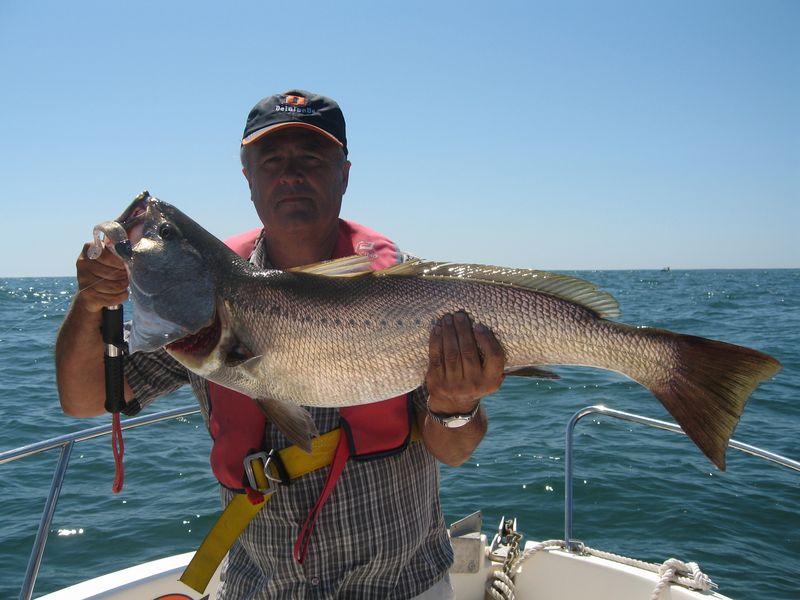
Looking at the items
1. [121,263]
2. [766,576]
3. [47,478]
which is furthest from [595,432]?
[121,263]

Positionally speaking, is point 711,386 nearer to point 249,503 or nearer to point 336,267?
point 336,267

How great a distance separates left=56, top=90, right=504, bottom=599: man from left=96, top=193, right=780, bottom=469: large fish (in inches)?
4.8

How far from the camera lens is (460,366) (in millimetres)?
2432

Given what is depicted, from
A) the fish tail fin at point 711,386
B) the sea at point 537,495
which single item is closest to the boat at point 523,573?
the fish tail fin at point 711,386

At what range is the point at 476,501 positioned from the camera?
297 inches

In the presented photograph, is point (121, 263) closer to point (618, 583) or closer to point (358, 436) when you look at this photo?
point (358, 436)

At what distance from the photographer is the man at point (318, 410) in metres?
2.49

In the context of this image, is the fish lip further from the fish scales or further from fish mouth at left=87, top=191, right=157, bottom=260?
the fish scales

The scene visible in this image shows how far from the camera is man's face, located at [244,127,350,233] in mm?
2893

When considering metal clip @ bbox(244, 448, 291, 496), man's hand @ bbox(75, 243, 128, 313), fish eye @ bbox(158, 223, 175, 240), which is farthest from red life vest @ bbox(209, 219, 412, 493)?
fish eye @ bbox(158, 223, 175, 240)

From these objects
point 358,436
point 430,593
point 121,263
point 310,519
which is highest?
point 121,263

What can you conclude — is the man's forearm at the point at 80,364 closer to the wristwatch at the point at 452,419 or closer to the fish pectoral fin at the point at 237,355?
the fish pectoral fin at the point at 237,355

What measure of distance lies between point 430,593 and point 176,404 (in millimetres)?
11499

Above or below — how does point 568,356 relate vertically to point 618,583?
above
